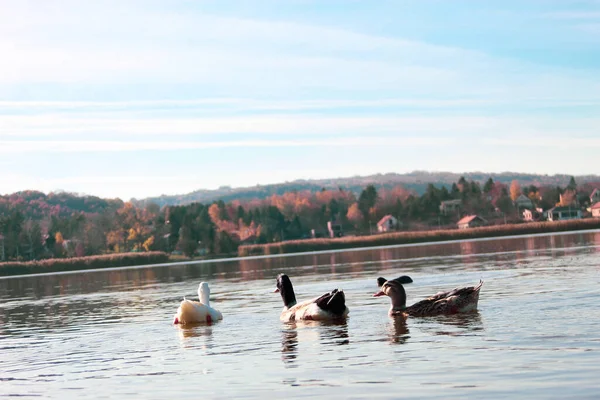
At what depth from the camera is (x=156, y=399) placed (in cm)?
1348

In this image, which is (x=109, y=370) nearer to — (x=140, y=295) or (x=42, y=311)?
(x=42, y=311)

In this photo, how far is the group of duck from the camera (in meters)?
21.9

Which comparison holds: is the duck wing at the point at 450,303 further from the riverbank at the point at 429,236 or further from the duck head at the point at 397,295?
the riverbank at the point at 429,236

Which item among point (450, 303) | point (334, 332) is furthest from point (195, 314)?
point (450, 303)

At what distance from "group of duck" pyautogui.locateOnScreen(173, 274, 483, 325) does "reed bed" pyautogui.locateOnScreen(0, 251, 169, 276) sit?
9284 centimetres

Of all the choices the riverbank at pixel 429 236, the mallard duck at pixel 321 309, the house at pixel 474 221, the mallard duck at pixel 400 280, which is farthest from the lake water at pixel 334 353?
the house at pixel 474 221

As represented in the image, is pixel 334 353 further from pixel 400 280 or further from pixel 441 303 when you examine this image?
pixel 400 280

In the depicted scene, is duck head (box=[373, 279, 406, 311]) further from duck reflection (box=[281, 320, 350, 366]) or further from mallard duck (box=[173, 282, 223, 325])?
mallard duck (box=[173, 282, 223, 325])

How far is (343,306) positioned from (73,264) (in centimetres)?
10019

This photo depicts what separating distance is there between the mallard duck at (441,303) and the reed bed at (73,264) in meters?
96.7

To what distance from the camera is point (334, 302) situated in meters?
22.8

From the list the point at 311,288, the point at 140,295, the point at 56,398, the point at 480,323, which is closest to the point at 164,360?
the point at 56,398

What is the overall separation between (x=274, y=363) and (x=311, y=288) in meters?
21.3

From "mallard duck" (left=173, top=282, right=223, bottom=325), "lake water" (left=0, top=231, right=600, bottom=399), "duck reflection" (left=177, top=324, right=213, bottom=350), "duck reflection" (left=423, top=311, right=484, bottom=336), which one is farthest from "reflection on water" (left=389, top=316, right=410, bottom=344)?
"mallard duck" (left=173, top=282, right=223, bottom=325)
